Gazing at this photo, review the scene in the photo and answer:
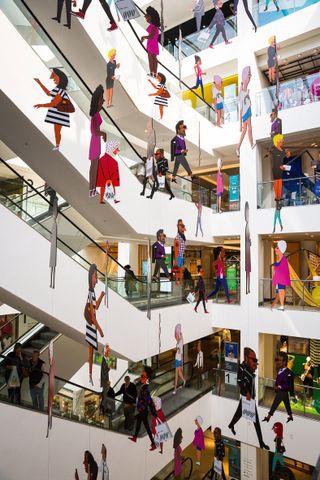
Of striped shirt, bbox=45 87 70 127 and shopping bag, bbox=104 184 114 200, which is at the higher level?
striped shirt, bbox=45 87 70 127

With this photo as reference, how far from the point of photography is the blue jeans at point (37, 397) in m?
5.33

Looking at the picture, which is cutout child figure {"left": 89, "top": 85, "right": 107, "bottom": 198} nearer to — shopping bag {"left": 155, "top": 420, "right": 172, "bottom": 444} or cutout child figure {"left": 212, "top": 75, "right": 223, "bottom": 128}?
shopping bag {"left": 155, "top": 420, "right": 172, "bottom": 444}

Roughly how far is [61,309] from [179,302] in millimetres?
3916

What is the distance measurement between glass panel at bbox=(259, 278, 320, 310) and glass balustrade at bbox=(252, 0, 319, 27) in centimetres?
661

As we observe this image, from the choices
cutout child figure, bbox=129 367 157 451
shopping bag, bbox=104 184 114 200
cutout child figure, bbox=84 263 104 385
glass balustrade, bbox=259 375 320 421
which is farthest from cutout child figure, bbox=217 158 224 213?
glass balustrade, bbox=259 375 320 421

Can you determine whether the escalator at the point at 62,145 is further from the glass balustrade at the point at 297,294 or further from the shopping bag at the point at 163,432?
the shopping bag at the point at 163,432

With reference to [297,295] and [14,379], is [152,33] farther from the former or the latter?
[297,295]

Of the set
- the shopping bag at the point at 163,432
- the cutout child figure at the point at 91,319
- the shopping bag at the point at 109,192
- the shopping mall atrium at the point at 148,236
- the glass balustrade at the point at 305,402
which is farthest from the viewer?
the glass balustrade at the point at 305,402

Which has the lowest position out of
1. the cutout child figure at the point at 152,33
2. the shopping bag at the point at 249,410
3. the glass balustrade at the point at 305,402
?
the glass balustrade at the point at 305,402

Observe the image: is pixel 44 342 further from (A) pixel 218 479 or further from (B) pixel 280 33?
(B) pixel 280 33

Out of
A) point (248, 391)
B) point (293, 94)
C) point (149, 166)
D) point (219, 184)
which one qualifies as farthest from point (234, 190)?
point (248, 391)

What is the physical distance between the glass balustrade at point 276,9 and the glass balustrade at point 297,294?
21.7ft

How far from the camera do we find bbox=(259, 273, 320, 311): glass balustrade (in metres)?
8.52

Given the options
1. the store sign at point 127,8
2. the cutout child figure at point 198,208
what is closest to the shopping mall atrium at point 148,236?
the store sign at point 127,8
